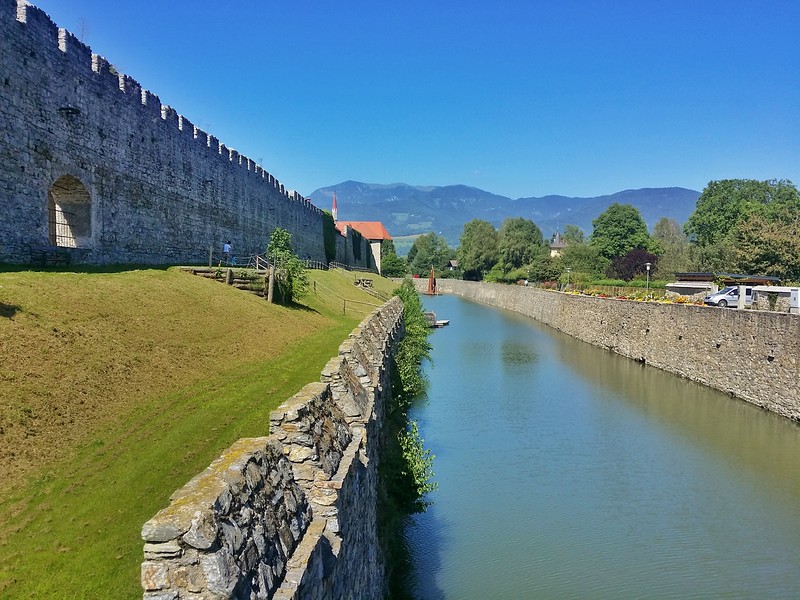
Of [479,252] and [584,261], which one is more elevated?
[479,252]

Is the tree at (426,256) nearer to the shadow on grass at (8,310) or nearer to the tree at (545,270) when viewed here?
the tree at (545,270)

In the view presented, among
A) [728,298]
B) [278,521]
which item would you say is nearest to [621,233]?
[728,298]

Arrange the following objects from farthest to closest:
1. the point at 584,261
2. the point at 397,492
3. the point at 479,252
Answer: the point at 479,252, the point at 584,261, the point at 397,492

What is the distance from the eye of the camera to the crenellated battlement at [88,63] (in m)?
13.7

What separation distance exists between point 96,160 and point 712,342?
24.2 metres

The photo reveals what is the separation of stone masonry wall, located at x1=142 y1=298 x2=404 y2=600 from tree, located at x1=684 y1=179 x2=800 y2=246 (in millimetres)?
74786

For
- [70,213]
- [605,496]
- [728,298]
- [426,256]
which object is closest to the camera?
[605,496]

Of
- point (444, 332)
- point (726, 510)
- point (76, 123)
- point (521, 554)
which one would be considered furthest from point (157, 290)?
point (444, 332)

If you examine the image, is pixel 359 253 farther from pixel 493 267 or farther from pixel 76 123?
pixel 76 123

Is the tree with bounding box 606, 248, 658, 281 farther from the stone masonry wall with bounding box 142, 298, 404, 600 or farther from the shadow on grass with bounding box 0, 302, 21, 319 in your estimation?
the stone masonry wall with bounding box 142, 298, 404, 600

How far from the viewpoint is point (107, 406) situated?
9039mm

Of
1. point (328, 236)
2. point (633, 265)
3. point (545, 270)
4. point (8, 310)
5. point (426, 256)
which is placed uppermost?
point (426, 256)

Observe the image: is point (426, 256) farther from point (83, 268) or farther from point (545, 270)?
point (83, 268)

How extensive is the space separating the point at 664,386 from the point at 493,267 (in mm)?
69631
